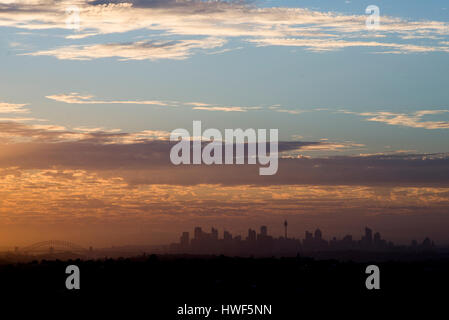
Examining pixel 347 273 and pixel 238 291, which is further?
pixel 347 273
